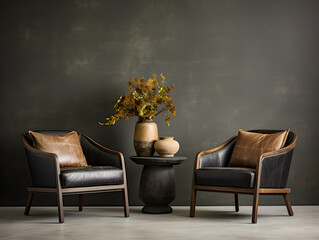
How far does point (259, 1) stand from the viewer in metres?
5.34

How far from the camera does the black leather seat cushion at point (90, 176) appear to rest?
13.1ft

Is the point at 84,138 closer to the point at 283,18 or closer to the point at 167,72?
the point at 167,72

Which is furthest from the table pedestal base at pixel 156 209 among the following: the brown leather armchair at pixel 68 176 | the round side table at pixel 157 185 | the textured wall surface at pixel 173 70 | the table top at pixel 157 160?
the textured wall surface at pixel 173 70

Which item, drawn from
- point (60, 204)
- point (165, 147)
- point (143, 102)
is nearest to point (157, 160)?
point (165, 147)

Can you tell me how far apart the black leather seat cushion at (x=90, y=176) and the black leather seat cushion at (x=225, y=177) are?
75 cm

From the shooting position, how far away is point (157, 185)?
4.57m

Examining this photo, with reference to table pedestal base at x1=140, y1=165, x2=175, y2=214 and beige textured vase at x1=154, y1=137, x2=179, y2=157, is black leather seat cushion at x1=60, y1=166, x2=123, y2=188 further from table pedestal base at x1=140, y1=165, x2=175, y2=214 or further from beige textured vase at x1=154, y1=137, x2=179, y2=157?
beige textured vase at x1=154, y1=137, x2=179, y2=157

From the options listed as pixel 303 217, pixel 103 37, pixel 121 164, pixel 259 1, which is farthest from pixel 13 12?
pixel 303 217

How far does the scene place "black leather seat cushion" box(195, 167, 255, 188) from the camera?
13.3ft

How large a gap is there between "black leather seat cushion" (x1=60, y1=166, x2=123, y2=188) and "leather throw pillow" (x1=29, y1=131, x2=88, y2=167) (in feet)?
0.58

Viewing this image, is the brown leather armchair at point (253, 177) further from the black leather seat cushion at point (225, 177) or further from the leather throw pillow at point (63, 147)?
the leather throw pillow at point (63, 147)

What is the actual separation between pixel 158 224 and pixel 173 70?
6.48 feet

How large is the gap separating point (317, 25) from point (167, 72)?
5.91ft

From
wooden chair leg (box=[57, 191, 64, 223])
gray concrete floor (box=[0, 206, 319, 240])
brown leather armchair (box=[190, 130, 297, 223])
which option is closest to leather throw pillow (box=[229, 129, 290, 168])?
brown leather armchair (box=[190, 130, 297, 223])
